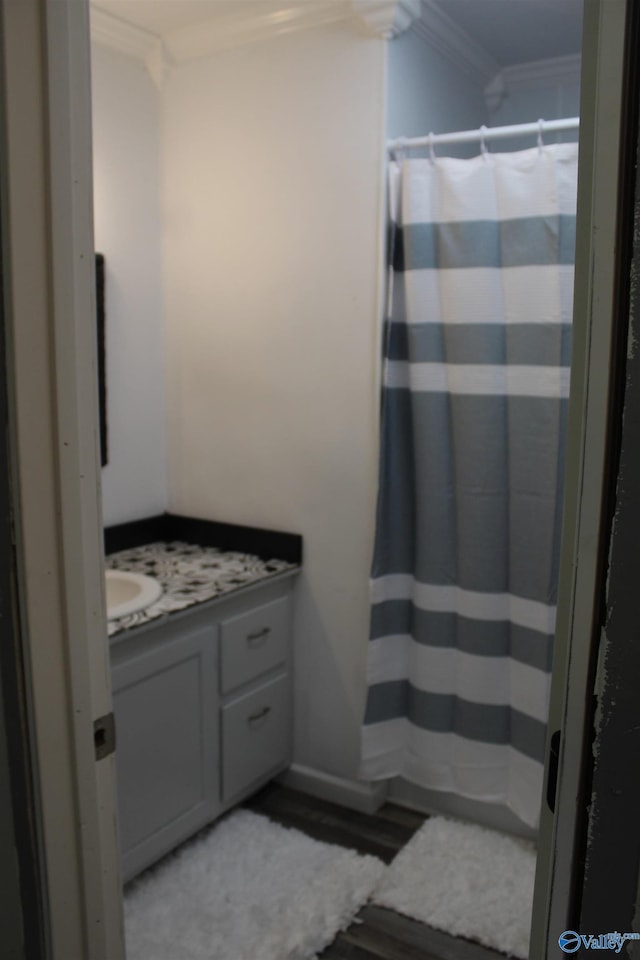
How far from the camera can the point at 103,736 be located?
3.30 ft

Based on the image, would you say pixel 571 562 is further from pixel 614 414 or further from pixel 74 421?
pixel 74 421

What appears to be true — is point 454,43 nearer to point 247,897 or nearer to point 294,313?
point 294,313

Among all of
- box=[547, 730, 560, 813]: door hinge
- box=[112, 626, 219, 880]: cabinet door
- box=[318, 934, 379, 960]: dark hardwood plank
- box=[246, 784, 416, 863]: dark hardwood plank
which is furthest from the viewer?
box=[246, 784, 416, 863]: dark hardwood plank

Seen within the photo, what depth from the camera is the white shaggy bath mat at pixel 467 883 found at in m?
1.90

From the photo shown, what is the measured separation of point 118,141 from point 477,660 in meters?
1.97

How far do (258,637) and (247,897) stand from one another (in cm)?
71

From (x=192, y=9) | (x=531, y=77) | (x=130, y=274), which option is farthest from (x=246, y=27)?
(x=531, y=77)

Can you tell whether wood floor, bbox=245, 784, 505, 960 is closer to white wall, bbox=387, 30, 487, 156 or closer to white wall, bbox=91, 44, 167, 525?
white wall, bbox=91, 44, 167, 525

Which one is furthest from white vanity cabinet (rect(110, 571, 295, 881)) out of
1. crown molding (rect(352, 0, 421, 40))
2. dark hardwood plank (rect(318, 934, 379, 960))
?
crown molding (rect(352, 0, 421, 40))

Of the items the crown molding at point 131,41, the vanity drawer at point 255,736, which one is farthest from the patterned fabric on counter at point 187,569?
the crown molding at point 131,41

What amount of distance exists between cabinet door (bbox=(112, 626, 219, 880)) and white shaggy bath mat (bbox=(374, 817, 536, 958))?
585 mm

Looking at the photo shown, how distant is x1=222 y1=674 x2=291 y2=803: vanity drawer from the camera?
2.28 metres

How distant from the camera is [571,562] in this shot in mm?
691

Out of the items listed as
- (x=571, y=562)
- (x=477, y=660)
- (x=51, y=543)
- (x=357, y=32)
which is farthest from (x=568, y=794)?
(x=357, y=32)
